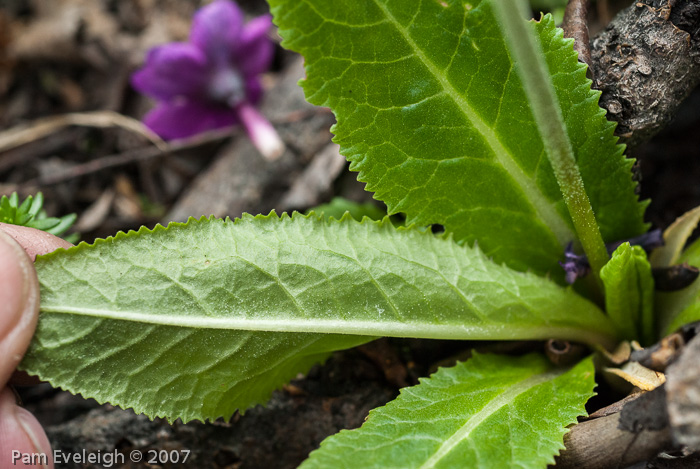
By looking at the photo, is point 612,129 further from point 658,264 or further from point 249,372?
point 249,372

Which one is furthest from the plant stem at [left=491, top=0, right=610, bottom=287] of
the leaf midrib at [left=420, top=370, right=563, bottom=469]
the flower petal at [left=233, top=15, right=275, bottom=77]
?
the flower petal at [left=233, top=15, right=275, bottom=77]

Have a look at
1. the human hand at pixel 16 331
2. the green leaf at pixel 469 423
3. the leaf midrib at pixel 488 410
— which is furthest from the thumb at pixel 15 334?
the leaf midrib at pixel 488 410

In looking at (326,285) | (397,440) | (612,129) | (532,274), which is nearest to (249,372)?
(326,285)

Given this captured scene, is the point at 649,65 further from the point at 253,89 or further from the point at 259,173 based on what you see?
the point at 253,89

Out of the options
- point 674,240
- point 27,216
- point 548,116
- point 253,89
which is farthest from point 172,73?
point 674,240

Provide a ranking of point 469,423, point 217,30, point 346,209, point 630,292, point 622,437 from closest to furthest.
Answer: point 622,437
point 469,423
point 630,292
point 346,209
point 217,30

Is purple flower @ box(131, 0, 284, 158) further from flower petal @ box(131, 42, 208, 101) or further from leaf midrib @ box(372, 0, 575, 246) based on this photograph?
leaf midrib @ box(372, 0, 575, 246)
